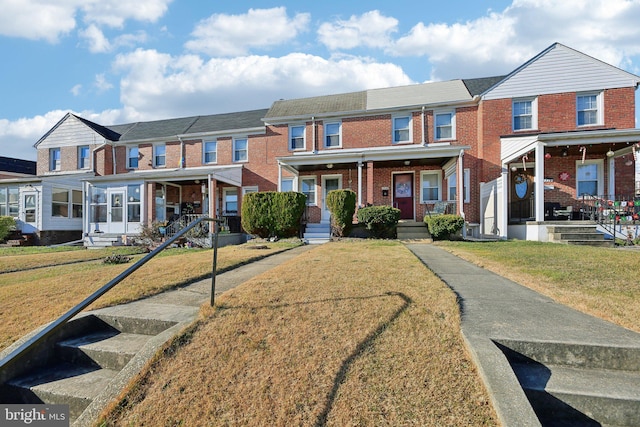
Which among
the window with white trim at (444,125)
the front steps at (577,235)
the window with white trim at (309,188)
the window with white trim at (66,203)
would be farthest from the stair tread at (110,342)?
the window with white trim at (66,203)

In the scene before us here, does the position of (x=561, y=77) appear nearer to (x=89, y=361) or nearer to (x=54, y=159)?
(x=89, y=361)

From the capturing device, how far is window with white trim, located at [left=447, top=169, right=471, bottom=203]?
578 inches

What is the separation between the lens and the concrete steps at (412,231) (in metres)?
12.7

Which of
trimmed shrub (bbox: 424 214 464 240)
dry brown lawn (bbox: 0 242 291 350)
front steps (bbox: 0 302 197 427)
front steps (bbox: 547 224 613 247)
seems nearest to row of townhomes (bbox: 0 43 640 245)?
front steps (bbox: 547 224 613 247)

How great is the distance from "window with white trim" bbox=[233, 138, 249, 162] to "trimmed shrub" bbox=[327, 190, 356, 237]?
7.41 meters

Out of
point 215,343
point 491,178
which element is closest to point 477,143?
point 491,178

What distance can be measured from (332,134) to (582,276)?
13317mm

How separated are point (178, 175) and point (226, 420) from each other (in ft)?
50.7

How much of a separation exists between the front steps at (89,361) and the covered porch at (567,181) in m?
11.7

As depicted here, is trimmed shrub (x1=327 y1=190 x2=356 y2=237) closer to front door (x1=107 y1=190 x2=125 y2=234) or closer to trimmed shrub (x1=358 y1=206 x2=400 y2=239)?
trimmed shrub (x1=358 y1=206 x2=400 y2=239)

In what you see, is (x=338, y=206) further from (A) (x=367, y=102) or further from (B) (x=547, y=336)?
(B) (x=547, y=336)

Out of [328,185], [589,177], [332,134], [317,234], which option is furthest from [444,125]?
[317,234]

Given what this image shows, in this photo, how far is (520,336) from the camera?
2.84 m

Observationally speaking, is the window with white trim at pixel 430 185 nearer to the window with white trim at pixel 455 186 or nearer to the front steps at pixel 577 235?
the window with white trim at pixel 455 186
